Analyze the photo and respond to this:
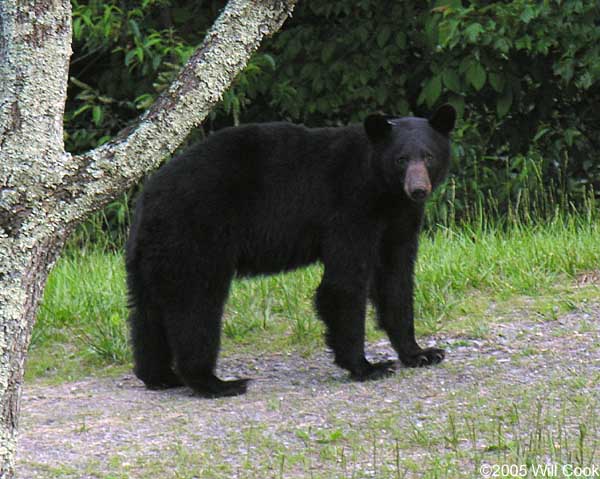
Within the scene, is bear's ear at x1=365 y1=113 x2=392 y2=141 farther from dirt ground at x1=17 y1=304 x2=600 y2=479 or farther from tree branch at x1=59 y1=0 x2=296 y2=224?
tree branch at x1=59 y1=0 x2=296 y2=224

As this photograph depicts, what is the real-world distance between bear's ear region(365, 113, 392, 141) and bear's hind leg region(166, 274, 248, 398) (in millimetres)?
1050

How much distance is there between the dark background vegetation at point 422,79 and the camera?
9.00 meters

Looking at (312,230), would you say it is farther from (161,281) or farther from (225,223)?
(161,281)

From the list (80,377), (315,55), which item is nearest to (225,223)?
(80,377)

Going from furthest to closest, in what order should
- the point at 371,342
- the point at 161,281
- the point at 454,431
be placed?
1. the point at 371,342
2. the point at 161,281
3. the point at 454,431

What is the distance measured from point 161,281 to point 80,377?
103 cm

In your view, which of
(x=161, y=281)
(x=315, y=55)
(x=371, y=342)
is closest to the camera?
(x=161, y=281)

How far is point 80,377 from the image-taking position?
616 cm

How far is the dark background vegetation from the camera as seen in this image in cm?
900

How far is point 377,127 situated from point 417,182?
42 centimetres

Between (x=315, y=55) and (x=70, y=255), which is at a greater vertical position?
(x=315, y=55)

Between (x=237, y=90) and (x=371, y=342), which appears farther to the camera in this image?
(x=237, y=90)

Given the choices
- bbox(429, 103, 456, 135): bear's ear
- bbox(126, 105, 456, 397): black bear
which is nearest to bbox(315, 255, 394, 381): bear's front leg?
bbox(126, 105, 456, 397): black bear

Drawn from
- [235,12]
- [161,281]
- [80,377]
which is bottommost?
[80,377]
